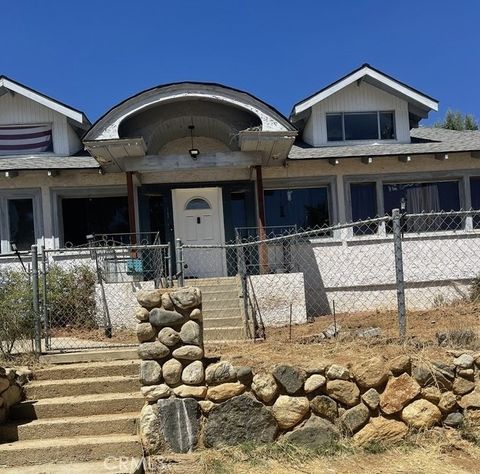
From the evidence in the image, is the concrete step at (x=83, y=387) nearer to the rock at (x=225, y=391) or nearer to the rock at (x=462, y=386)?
the rock at (x=225, y=391)

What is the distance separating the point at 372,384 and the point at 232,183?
8364mm

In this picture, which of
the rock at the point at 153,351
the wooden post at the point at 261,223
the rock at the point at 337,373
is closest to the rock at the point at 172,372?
the rock at the point at 153,351

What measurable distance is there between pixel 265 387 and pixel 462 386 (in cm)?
191

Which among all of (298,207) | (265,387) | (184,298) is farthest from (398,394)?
(298,207)

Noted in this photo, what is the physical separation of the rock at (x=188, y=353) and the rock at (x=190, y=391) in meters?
0.28

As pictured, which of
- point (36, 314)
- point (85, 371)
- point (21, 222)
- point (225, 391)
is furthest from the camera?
point (21, 222)

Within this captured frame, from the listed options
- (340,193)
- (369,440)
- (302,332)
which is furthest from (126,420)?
(340,193)

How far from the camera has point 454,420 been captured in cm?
486

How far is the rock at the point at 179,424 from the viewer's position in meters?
4.83

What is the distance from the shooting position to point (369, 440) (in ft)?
15.6

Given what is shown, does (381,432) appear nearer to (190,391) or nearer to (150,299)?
(190,391)

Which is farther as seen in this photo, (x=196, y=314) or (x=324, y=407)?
(x=196, y=314)

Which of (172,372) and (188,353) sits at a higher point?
(188,353)

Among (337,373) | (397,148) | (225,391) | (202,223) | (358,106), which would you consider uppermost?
(358,106)
